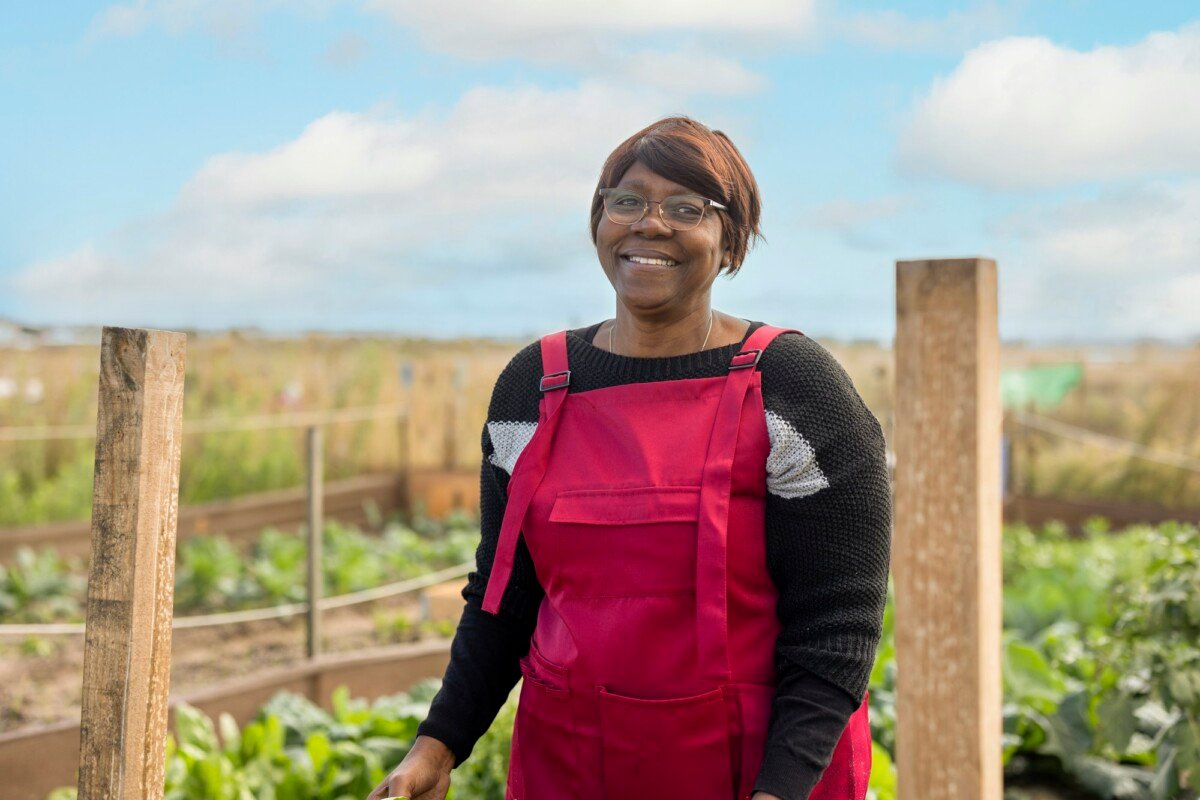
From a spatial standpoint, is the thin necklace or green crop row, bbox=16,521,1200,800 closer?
the thin necklace

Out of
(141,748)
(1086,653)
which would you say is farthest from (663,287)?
(1086,653)

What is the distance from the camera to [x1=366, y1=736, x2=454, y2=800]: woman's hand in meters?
1.97

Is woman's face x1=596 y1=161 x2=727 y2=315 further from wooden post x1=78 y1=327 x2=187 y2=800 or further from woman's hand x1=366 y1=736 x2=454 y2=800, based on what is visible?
woman's hand x1=366 y1=736 x2=454 y2=800

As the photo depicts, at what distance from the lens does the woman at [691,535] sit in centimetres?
176

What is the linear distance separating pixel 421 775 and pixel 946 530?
950mm

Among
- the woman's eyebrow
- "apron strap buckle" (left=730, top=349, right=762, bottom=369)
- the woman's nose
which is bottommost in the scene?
"apron strap buckle" (left=730, top=349, right=762, bottom=369)

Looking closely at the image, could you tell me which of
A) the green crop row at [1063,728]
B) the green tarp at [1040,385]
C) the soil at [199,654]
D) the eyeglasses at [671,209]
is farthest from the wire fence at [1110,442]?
the eyeglasses at [671,209]

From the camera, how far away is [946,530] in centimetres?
165

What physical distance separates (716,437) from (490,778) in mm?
1868

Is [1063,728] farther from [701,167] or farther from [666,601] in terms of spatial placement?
[701,167]

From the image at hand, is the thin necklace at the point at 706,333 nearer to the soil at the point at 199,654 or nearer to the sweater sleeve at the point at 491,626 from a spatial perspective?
the sweater sleeve at the point at 491,626

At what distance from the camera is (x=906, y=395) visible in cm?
166

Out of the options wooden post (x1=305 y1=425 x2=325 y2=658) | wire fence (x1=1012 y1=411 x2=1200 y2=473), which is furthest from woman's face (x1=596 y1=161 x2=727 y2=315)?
wire fence (x1=1012 y1=411 x2=1200 y2=473)

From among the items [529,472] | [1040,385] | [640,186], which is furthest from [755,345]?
[1040,385]
